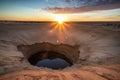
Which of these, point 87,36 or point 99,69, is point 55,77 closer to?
point 99,69

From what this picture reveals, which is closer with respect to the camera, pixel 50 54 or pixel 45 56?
pixel 50 54

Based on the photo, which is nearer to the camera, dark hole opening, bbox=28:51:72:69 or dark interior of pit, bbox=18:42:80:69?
dark interior of pit, bbox=18:42:80:69

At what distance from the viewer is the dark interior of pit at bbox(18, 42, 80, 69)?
8062 millimetres

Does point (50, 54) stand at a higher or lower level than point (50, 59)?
higher

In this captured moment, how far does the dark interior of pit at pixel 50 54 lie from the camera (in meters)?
8.06

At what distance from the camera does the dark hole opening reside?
8609mm

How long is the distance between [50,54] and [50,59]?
288mm

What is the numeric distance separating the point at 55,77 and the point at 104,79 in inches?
53.2

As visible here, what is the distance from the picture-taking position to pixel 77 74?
4738mm

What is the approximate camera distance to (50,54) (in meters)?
9.14

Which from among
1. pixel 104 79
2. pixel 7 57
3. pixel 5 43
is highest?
pixel 5 43

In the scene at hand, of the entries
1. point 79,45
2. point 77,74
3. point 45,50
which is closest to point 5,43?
point 45,50

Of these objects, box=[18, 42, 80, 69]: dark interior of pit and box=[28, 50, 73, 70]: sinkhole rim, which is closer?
box=[18, 42, 80, 69]: dark interior of pit

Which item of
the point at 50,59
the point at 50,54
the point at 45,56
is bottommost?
the point at 50,59
